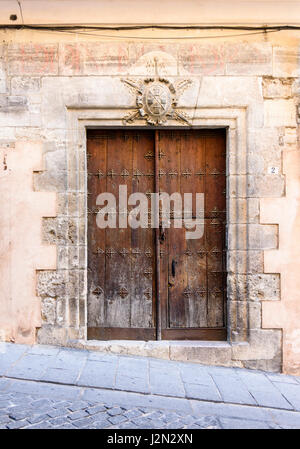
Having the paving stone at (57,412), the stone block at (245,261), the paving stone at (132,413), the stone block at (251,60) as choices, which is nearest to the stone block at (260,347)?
the stone block at (245,261)

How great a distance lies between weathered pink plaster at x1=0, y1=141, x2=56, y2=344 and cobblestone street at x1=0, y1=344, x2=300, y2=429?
616 millimetres

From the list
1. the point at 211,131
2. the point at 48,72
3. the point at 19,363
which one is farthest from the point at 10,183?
the point at 211,131

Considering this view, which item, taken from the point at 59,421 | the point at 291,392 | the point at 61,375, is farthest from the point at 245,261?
the point at 59,421

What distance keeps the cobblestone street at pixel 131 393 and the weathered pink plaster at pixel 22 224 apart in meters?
0.62

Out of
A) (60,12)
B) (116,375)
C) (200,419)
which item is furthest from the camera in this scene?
(60,12)

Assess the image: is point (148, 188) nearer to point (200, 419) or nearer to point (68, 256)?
point (68, 256)

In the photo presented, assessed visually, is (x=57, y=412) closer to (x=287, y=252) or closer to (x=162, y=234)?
(x=162, y=234)

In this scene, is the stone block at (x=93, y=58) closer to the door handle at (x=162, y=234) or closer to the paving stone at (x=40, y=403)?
the door handle at (x=162, y=234)

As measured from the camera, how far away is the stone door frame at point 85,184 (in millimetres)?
4527

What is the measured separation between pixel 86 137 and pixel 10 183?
92cm

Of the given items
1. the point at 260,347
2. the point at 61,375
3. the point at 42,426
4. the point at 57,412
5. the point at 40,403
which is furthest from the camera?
the point at 260,347

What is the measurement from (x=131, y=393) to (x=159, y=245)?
1.63 metres

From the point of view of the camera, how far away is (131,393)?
354 cm
